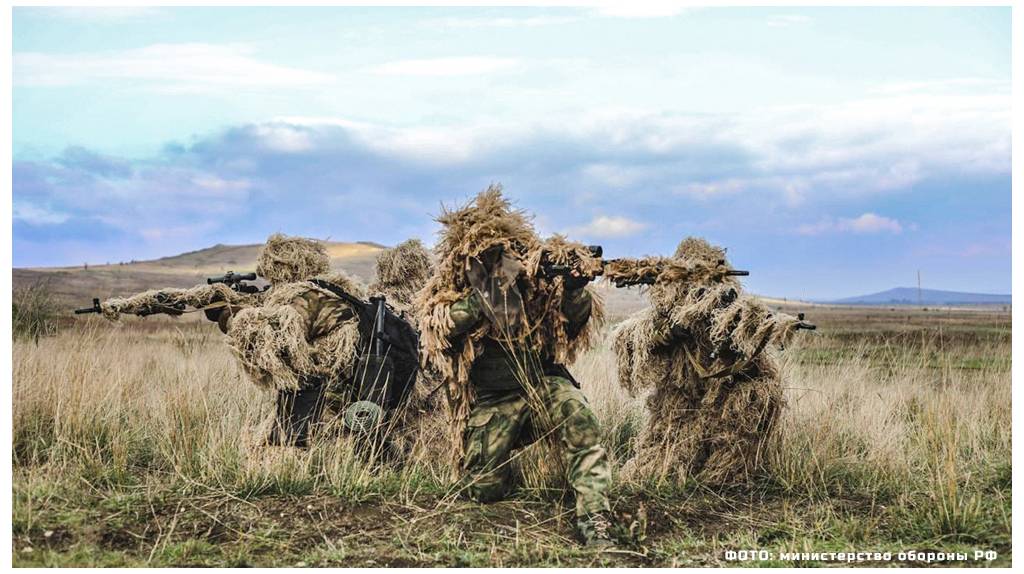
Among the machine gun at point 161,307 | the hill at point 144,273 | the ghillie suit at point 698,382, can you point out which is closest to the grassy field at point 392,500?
the ghillie suit at point 698,382

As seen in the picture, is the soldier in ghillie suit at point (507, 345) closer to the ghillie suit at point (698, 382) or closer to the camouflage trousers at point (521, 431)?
the camouflage trousers at point (521, 431)

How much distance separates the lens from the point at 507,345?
18.0 feet

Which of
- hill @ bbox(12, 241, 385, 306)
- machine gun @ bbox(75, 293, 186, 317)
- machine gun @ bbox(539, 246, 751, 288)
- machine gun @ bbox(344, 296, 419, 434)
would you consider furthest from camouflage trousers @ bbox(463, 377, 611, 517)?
hill @ bbox(12, 241, 385, 306)

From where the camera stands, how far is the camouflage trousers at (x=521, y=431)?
209 inches

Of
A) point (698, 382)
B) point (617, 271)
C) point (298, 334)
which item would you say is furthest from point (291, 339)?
point (698, 382)

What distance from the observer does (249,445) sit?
20.6 feet

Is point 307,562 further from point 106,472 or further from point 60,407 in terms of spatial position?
point 60,407

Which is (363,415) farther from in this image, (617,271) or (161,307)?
(617,271)

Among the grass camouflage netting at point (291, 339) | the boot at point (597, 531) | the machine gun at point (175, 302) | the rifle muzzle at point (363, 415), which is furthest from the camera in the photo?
the machine gun at point (175, 302)

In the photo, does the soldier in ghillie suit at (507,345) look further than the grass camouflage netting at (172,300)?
No

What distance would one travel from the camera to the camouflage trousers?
5.32 meters

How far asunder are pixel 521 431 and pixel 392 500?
Result: 2.87ft

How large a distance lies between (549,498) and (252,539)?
174cm

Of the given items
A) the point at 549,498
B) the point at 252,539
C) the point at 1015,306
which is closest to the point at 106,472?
the point at 252,539
